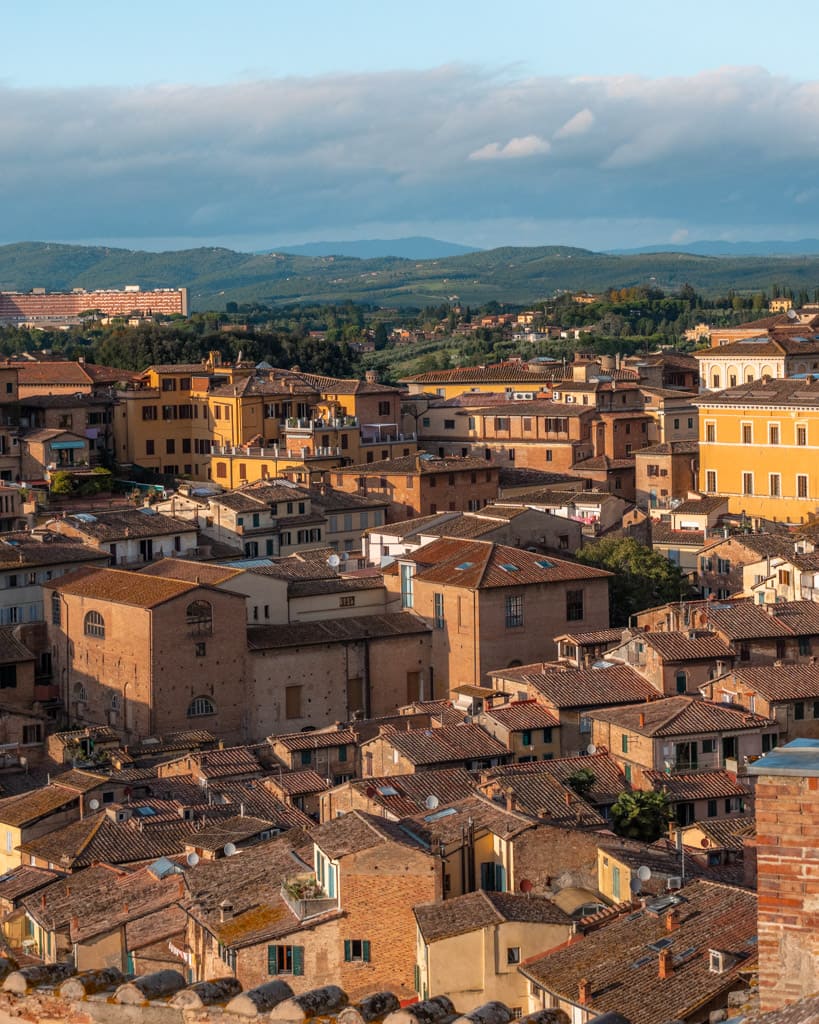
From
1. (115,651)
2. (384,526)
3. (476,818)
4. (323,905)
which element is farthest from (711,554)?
(323,905)

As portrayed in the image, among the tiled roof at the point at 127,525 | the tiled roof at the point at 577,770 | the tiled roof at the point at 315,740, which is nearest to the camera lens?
Result: the tiled roof at the point at 577,770

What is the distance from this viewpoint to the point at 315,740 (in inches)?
1296

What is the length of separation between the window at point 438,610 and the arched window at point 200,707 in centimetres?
468

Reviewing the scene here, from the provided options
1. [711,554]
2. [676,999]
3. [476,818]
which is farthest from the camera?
[711,554]

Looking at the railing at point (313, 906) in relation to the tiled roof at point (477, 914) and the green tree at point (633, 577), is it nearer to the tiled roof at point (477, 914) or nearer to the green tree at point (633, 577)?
the tiled roof at point (477, 914)

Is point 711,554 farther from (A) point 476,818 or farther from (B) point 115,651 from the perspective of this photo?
(A) point 476,818

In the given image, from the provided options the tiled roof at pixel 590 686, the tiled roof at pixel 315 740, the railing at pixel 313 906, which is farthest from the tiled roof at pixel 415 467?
the railing at pixel 313 906

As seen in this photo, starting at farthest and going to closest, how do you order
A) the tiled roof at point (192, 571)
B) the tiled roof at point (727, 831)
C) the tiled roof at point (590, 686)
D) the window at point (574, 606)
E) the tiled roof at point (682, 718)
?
the window at point (574, 606) < the tiled roof at point (192, 571) < the tiled roof at point (590, 686) < the tiled roof at point (682, 718) < the tiled roof at point (727, 831)

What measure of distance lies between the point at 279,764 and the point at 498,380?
127 ft

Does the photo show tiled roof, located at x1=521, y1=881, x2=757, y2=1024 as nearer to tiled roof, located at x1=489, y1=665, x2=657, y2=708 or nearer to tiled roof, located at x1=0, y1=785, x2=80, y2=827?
tiled roof, located at x1=0, y1=785, x2=80, y2=827

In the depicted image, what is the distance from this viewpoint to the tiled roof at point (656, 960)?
16797 mm

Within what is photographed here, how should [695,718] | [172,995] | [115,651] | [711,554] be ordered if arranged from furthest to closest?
[711,554]
[115,651]
[695,718]
[172,995]

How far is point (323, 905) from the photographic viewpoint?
2147 centimetres

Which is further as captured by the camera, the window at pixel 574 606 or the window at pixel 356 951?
the window at pixel 574 606
